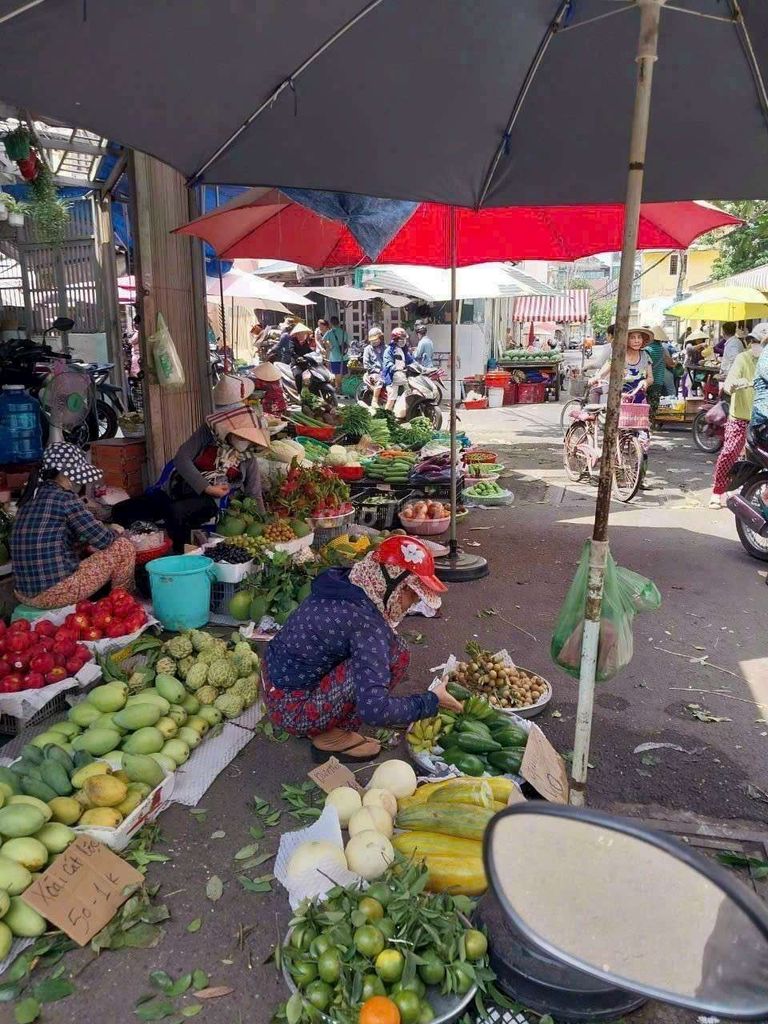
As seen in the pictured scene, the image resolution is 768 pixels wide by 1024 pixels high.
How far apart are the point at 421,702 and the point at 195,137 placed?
2.63 m

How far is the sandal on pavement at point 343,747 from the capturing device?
11.3 ft

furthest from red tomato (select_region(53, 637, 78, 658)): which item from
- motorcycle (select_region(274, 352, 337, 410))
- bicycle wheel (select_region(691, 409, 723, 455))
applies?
bicycle wheel (select_region(691, 409, 723, 455))

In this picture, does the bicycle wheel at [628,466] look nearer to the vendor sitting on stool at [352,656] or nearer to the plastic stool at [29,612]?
the vendor sitting on stool at [352,656]

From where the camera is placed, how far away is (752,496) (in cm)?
646

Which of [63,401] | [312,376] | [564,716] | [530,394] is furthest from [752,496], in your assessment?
[530,394]

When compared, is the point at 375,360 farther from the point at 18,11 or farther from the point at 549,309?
the point at 549,309

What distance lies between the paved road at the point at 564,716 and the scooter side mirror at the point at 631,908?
1518 millimetres

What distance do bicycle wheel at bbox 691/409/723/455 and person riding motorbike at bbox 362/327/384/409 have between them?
19.0 feet

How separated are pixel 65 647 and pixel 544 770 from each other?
2.44 metres

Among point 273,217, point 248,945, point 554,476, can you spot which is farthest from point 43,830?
point 554,476

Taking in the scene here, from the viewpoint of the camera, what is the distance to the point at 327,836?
2631 mm

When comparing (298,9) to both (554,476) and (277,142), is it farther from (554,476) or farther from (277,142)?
(554,476)

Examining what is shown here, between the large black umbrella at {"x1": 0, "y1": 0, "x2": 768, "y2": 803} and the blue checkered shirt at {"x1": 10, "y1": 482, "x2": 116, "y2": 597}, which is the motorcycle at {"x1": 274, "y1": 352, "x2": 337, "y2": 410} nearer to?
the blue checkered shirt at {"x1": 10, "y1": 482, "x2": 116, "y2": 597}

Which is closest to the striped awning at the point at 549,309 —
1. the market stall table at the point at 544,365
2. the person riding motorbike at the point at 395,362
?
A: the market stall table at the point at 544,365
